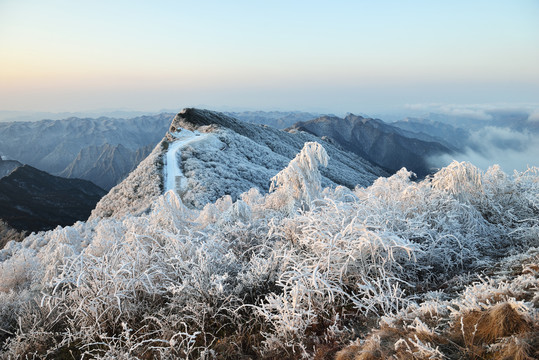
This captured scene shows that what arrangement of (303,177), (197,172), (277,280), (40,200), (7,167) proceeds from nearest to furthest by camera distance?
(277,280) < (303,177) < (197,172) < (40,200) < (7,167)

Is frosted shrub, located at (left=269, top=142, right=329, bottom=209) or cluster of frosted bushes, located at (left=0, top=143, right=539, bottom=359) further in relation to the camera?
frosted shrub, located at (left=269, top=142, right=329, bottom=209)

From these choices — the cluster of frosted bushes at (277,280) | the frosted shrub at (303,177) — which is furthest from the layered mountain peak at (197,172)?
the cluster of frosted bushes at (277,280)

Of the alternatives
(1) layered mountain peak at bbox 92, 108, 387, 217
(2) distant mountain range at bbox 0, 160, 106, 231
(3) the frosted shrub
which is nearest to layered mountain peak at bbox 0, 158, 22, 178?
(2) distant mountain range at bbox 0, 160, 106, 231

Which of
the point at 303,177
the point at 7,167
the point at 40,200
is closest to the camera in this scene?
the point at 303,177

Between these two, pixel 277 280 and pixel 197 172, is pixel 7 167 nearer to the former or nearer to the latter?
pixel 197 172

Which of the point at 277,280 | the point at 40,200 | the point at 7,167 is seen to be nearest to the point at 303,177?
the point at 277,280

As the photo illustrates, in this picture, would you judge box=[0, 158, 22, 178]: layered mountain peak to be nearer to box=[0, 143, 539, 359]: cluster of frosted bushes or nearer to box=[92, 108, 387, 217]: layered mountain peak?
box=[92, 108, 387, 217]: layered mountain peak

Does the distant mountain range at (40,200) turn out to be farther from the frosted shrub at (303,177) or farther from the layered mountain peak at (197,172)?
the frosted shrub at (303,177)
